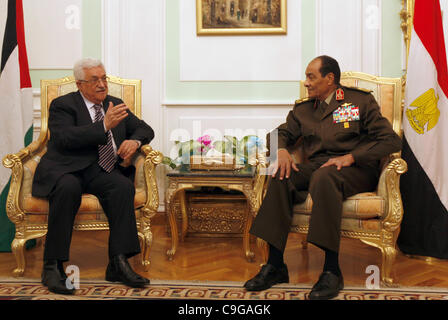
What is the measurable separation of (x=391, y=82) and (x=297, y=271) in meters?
1.38

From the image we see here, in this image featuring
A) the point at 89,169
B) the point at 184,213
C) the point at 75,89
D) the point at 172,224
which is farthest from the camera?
the point at 184,213

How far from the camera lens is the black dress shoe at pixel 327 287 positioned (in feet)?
7.04

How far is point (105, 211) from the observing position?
248cm

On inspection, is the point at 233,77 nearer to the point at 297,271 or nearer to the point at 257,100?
the point at 257,100

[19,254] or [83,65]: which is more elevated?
[83,65]

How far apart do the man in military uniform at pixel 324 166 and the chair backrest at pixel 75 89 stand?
1085mm

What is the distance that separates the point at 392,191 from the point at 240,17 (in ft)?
6.45

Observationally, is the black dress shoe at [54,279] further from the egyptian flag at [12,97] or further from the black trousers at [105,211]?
the egyptian flag at [12,97]

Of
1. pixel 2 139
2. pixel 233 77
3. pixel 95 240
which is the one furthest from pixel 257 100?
pixel 2 139

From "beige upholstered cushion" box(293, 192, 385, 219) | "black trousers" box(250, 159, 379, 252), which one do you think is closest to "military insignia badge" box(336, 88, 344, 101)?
"black trousers" box(250, 159, 379, 252)

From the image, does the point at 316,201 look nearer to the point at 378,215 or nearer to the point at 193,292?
the point at 378,215

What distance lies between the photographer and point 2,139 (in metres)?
3.03

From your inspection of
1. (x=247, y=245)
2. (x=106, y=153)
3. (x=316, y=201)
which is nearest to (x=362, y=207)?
(x=316, y=201)

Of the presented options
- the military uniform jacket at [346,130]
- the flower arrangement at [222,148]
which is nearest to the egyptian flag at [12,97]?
the flower arrangement at [222,148]
